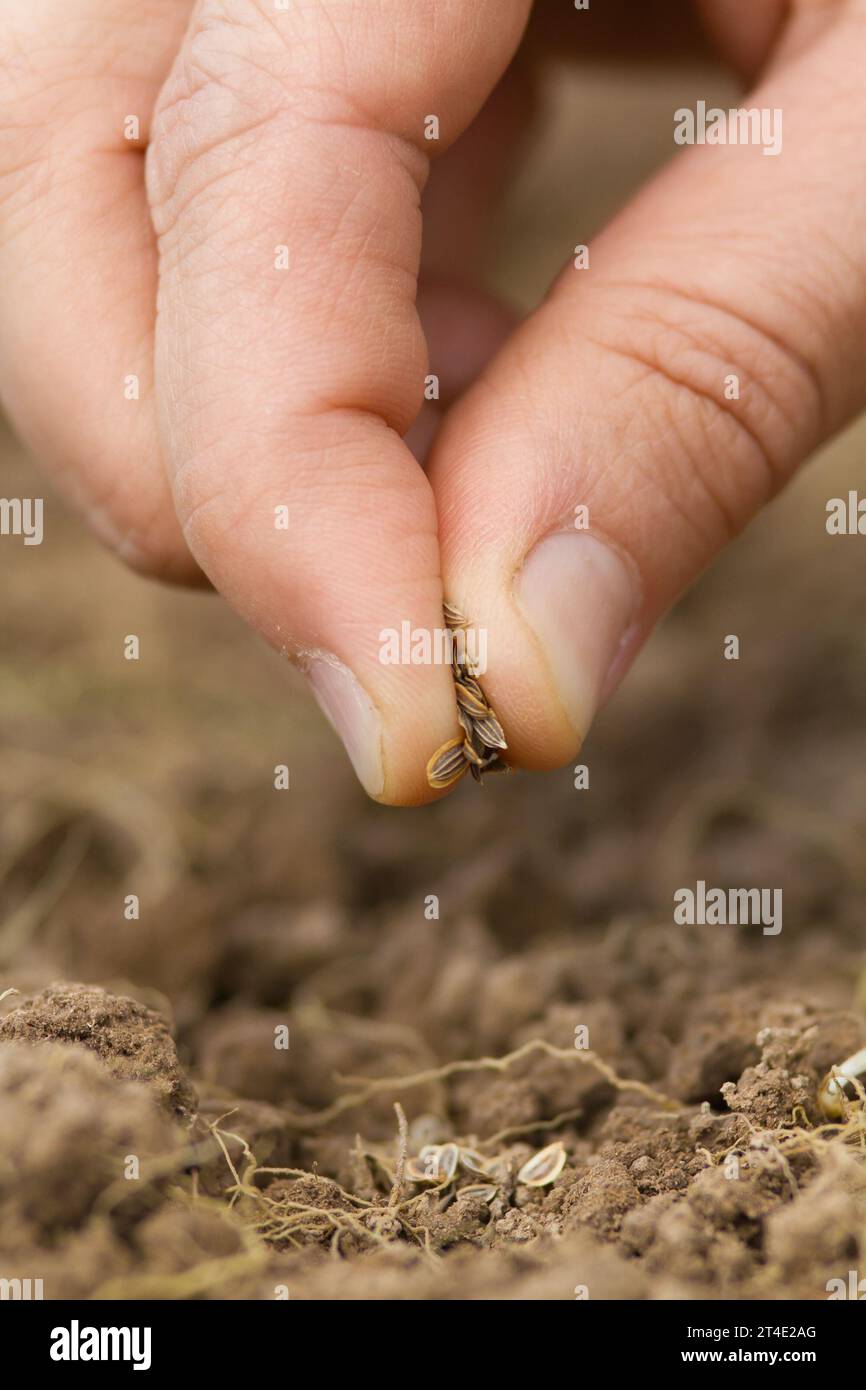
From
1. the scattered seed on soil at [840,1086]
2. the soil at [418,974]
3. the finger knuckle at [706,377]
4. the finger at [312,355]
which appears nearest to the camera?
the soil at [418,974]

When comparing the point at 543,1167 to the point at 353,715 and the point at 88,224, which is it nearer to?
the point at 353,715

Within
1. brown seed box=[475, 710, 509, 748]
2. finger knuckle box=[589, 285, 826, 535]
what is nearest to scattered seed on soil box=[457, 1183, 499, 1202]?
brown seed box=[475, 710, 509, 748]

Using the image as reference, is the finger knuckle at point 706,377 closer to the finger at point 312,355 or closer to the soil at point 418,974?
the finger at point 312,355

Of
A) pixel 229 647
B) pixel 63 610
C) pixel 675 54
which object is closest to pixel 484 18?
pixel 675 54

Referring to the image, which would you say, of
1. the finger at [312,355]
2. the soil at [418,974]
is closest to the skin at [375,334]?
the finger at [312,355]

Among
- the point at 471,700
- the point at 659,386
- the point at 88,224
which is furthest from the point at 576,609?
the point at 88,224
